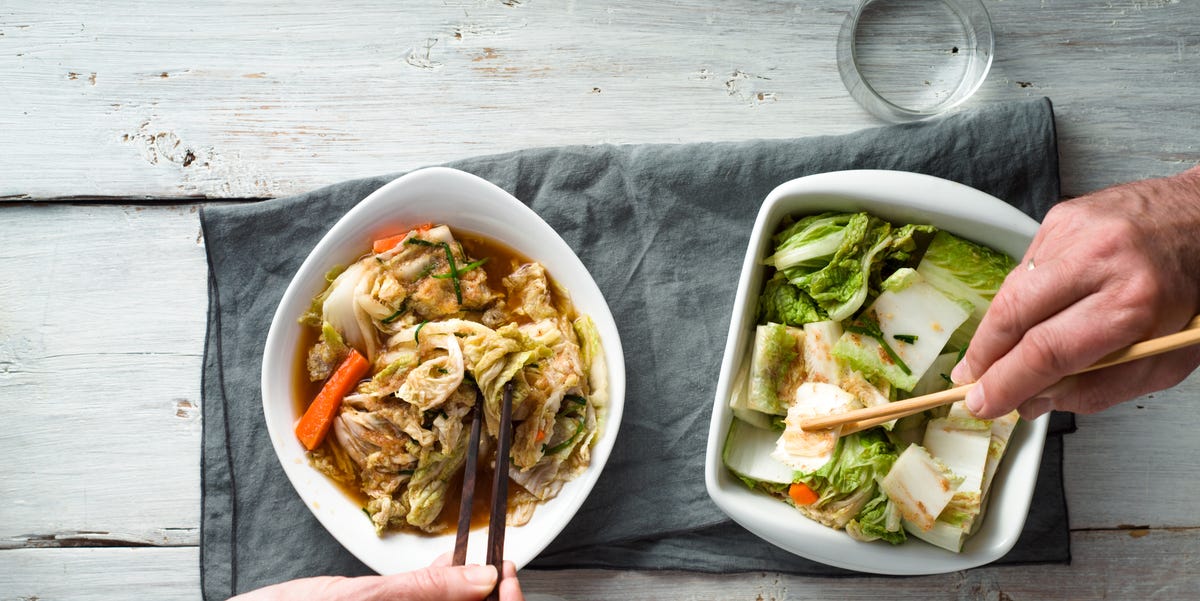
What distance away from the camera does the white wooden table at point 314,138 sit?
269 cm

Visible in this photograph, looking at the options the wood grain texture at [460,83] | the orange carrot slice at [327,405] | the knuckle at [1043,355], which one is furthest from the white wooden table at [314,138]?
the knuckle at [1043,355]

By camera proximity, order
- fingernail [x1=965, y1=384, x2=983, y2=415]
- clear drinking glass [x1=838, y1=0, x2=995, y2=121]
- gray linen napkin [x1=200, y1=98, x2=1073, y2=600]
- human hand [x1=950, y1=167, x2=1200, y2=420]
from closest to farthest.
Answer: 1. human hand [x1=950, y1=167, x2=1200, y2=420]
2. fingernail [x1=965, y1=384, x2=983, y2=415]
3. gray linen napkin [x1=200, y1=98, x2=1073, y2=600]
4. clear drinking glass [x1=838, y1=0, x2=995, y2=121]

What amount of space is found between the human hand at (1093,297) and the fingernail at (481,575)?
1333 mm

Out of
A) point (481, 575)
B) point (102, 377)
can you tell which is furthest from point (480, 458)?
point (102, 377)

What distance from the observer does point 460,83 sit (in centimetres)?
274

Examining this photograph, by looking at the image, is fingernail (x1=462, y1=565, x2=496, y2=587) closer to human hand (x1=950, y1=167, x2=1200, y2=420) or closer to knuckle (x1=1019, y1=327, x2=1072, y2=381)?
human hand (x1=950, y1=167, x2=1200, y2=420)

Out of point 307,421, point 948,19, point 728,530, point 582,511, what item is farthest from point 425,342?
point 948,19

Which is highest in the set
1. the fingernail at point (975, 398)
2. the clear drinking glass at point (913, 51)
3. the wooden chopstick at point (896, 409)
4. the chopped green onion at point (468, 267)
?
the clear drinking glass at point (913, 51)

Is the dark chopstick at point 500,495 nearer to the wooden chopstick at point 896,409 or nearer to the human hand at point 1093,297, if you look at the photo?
the wooden chopstick at point 896,409

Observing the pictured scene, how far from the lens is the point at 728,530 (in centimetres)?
261

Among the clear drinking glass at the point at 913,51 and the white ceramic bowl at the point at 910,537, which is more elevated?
the clear drinking glass at the point at 913,51

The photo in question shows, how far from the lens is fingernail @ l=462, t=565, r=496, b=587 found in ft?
6.86

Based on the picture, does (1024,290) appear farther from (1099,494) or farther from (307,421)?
(307,421)

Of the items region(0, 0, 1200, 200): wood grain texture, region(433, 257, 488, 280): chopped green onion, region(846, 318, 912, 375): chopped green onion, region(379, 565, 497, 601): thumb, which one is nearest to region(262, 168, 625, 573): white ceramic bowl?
region(433, 257, 488, 280): chopped green onion
